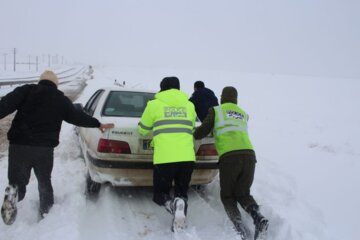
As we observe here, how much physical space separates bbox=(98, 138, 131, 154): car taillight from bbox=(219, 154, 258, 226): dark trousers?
1.25 meters

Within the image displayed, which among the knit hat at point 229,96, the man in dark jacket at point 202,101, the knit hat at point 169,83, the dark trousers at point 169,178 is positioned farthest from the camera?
the man in dark jacket at point 202,101

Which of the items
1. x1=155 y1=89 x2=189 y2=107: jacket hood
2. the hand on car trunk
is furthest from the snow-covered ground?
x1=155 y1=89 x2=189 y2=107: jacket hood

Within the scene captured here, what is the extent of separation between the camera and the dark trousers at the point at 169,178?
4254 mm

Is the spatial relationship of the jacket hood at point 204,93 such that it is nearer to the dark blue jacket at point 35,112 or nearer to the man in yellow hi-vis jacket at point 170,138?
the man in yellow hi-vis jacket at point 170,138

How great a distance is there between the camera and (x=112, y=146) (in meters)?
4.62

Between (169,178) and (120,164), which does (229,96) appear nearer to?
(169,178)

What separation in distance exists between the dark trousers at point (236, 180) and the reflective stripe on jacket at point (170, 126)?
441 millimetres

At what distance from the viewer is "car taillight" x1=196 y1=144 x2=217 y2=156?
4.97 metres

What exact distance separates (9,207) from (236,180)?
2523mm

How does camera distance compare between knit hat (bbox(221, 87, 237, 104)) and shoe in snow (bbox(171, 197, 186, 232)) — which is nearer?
shoe in snow (bbox(171, 197, 186, 232))

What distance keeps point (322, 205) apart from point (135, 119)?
3.01 meters

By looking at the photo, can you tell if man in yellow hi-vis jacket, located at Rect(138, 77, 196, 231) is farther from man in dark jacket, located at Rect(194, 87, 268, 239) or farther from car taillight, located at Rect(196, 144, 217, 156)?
car taillight, located at Rect(196, 144, 217, 156)

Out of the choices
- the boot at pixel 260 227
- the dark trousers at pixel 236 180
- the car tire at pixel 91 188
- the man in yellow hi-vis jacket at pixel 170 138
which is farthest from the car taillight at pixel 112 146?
the boot at pixel 260 227

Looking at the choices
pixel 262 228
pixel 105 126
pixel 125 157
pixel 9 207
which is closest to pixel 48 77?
pixel 105 126
